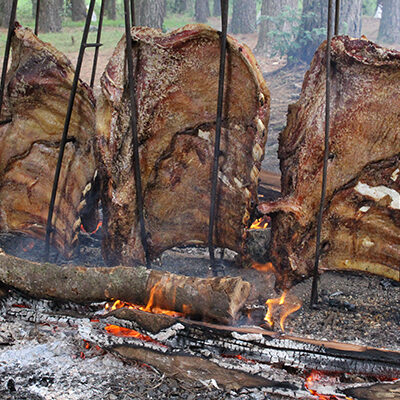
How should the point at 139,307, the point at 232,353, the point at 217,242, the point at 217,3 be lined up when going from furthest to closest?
the point at 217,3 < the point at 217,242 < the point at 139,307 < the point at 232,353

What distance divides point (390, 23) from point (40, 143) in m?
12.4

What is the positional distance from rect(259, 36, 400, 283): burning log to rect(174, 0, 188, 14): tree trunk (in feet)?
62.9

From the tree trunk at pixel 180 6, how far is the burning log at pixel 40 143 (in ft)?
60.7

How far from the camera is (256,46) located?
13.7m

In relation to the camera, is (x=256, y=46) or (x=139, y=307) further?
(x=256, y=46)

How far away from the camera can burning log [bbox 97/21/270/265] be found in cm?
312

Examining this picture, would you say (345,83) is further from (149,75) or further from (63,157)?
(63,157)

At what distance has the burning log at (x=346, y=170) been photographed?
9.87ft

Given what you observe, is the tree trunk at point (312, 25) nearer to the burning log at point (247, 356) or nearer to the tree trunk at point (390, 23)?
the tree trunk at point (390, 23)

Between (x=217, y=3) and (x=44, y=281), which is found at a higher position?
(x=217, y=3)

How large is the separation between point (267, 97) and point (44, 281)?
171 centimetres

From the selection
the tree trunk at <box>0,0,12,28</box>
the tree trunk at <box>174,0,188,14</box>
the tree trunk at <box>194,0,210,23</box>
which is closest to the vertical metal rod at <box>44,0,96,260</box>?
the tree trunk at <box>0,0,12,28</box>

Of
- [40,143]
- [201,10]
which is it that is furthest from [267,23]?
[40,143]

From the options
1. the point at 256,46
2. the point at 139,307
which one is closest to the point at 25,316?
the point at 139,307
